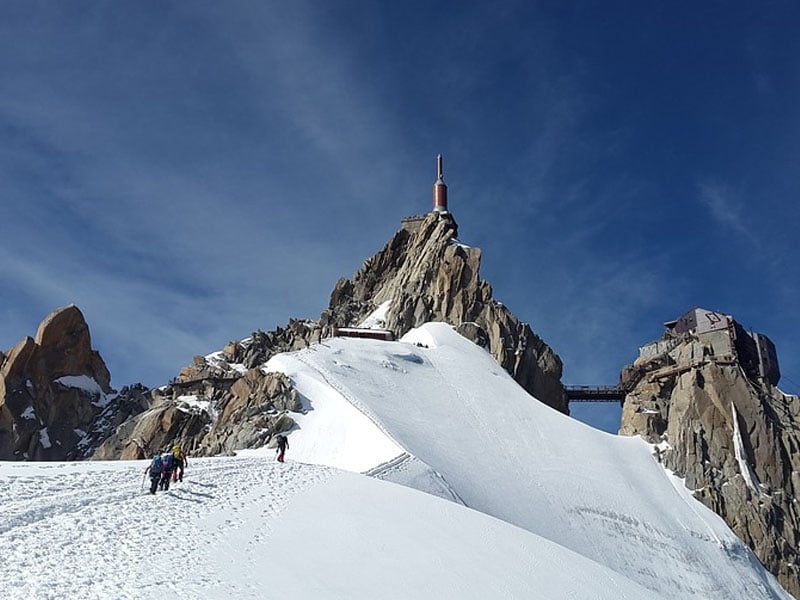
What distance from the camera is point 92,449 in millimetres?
71062

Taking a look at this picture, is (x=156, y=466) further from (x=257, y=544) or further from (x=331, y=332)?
(x=331, y=332)

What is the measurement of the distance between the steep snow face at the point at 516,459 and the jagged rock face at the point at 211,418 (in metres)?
1.94

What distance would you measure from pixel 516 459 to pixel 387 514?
86.4 feet

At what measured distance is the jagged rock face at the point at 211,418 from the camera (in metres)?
45.4

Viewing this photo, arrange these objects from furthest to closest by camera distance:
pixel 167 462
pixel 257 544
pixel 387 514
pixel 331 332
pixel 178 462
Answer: pixel 331 332
pixel 178 462
pixel 167 462
pixel 387 514
pixel 257 544

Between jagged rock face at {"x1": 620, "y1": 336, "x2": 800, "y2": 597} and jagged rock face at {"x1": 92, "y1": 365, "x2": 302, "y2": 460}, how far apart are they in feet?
116

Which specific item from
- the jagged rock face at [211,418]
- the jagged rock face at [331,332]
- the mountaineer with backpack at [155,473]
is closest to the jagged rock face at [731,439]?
the jagged rock face at [331,332]

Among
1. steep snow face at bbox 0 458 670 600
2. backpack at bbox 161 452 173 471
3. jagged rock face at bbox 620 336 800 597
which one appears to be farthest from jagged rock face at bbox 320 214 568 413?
backpack at bbox 161 452 173 471

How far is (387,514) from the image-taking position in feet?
83.3

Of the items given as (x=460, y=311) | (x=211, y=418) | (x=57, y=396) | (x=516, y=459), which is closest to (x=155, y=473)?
(x=516, y=459)

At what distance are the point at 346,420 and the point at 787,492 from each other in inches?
1728

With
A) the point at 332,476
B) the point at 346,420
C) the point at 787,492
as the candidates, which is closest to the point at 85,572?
the point at 332,476

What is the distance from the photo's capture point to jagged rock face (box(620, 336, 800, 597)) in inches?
2400

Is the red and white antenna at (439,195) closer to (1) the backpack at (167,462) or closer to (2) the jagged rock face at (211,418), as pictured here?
(2) the jagged rock face at (211,418)
